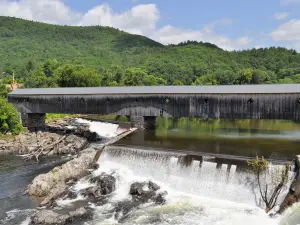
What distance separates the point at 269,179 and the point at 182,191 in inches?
183

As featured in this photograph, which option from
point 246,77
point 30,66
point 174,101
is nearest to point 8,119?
point 174,101

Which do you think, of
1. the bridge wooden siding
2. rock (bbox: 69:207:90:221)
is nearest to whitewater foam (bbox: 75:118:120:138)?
the bridge wooden siding

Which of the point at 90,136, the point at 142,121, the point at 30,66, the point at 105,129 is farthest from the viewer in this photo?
the point at 30,66

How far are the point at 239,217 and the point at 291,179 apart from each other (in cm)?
341

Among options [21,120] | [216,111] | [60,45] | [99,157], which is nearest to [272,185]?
[216,111]

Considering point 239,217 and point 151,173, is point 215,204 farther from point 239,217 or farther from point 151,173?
point 151,173

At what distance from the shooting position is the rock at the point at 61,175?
17.0m

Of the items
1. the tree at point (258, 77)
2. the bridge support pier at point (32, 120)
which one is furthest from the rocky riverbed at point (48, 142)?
the tree at point (258, 77)

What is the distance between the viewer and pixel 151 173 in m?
18.3

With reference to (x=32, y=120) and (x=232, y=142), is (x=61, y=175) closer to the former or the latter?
(x=232, y=142)

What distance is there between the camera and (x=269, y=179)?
1523 cm

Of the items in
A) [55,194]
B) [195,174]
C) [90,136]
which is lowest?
[55,194]

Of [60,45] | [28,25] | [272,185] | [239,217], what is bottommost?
[239,217]

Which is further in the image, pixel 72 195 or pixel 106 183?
pixel 106 183
